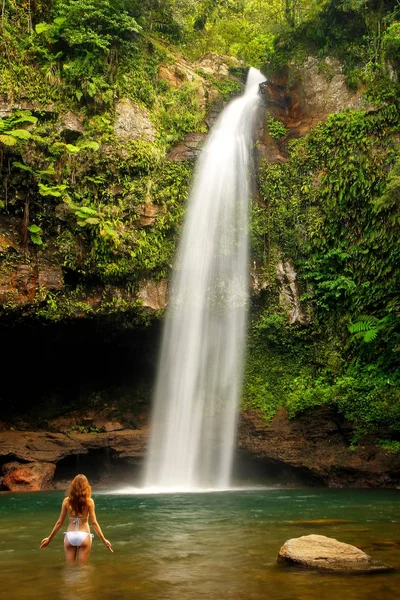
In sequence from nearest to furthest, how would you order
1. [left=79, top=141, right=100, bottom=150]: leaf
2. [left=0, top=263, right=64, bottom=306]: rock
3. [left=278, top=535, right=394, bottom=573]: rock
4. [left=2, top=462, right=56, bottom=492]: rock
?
[left=278, top=535, right=394, bottom=573]: rock < [left=2, top=462, right=56, bottom=492]: rock < [left=0, top=263, right=64, bottom=306]: rock < [left=79, top=141, right=100, bottom=150]: leaf

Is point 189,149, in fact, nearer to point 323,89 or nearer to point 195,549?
point 323,89

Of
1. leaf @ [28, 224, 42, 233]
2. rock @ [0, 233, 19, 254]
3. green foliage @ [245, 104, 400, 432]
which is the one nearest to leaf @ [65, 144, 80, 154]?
A: leaf @ [28, 224, 42, 233]

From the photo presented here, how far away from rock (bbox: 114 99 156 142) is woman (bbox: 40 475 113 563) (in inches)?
591

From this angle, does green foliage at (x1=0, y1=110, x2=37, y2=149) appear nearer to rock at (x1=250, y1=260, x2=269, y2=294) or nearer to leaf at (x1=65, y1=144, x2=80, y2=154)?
leaf at (x1=65, y1=144, x2=80, y2=154)

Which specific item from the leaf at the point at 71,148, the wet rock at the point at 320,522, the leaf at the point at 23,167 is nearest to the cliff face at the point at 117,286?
the leaf at the point at 23,167

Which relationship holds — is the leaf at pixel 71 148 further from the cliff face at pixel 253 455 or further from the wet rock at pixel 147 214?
the cliff face at pixel 253 455

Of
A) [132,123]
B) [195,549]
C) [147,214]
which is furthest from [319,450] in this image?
[132,123]

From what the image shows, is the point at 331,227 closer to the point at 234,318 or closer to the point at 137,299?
the point at 234,318

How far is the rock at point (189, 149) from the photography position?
20734 millimetres

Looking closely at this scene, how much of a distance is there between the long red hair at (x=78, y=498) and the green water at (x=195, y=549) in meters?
0.65

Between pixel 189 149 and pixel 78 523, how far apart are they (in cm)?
1671

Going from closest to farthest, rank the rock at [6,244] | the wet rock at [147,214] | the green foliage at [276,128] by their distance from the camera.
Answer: the rock at [6,244], the wet rock at [147,214], the green foliage at [276,128]

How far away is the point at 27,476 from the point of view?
53.9ft

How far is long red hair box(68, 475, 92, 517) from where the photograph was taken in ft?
21.9
